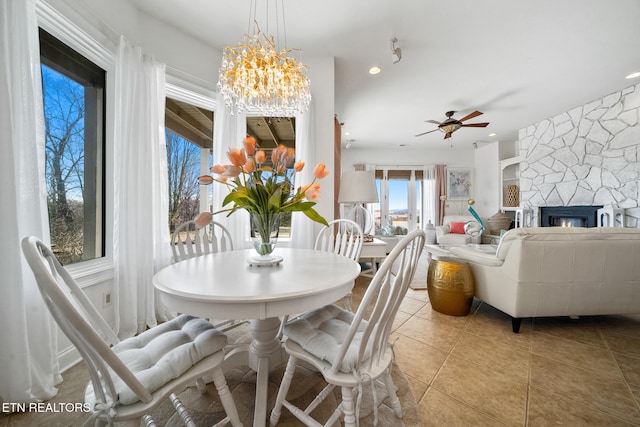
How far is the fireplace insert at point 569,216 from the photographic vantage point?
13.0ft

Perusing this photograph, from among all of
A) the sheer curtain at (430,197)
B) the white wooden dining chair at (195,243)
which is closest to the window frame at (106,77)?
the white wooden dining chair at (195,243)

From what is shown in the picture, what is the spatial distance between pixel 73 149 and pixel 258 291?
6.58ft

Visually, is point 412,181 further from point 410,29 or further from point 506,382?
point 506,382

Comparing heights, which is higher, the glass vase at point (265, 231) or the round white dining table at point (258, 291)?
the glass vase at point (265, 231)

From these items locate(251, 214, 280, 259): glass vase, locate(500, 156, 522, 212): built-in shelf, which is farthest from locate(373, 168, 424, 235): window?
locate(251, 214, 280, 259): glass vase

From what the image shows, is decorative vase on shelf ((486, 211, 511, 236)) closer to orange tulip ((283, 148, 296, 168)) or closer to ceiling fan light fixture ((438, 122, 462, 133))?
ceiling fan light fixture ((438, 122, 462, 133))

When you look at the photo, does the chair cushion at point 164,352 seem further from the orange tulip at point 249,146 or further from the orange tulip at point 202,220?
the orange tulip at point 249,146

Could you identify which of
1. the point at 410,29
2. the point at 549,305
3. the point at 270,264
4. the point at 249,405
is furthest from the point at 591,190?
the point at 249,405

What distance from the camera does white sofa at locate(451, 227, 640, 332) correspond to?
1908mm

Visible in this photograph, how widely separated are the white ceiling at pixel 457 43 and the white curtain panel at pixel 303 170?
0.78 m

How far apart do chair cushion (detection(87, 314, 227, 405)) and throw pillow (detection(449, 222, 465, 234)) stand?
614 centimetres

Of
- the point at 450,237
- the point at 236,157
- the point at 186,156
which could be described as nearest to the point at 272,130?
the point at 186,156

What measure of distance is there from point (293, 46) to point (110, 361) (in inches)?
119

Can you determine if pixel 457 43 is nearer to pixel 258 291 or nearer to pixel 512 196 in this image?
→ pixel 258 291
